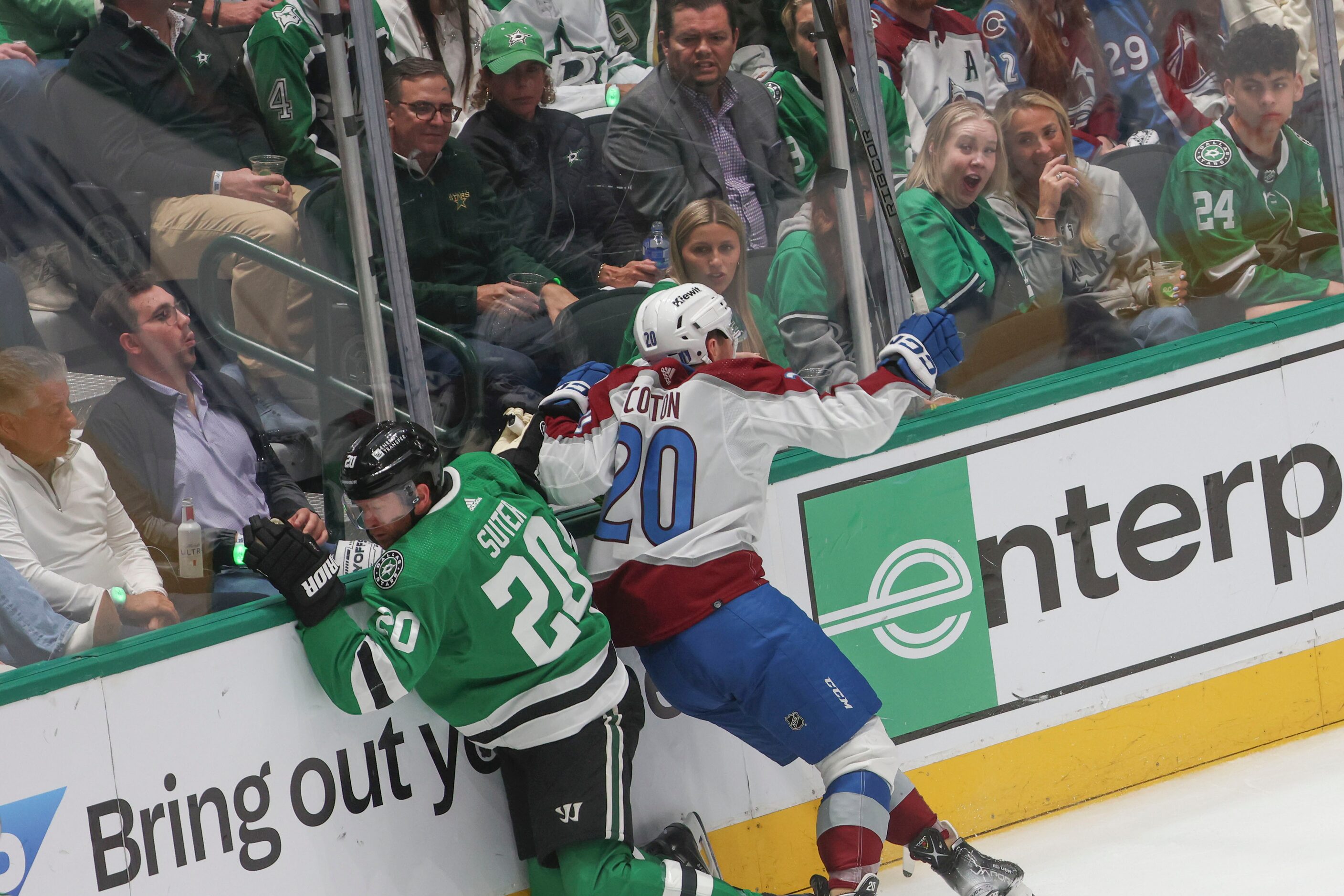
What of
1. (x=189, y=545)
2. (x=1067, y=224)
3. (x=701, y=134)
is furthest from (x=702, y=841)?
(x=1067, y=224)

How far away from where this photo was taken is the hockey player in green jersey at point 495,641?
2.43m

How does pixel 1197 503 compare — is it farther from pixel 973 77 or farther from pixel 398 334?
pixel 398 334

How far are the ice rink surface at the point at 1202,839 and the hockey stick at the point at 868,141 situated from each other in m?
1.22

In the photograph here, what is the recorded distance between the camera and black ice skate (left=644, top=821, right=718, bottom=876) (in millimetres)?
2826

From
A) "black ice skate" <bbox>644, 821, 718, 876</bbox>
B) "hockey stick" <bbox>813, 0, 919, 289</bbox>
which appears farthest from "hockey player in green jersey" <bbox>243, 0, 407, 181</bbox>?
"black ice skate" <bbox>644, 821, 718, 876</bbox>

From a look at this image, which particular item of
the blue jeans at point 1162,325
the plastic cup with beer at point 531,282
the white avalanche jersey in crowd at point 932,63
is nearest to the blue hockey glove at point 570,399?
the plastic cup with beer at point 531,282

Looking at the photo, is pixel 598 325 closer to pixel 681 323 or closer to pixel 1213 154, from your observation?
pixel 681 323

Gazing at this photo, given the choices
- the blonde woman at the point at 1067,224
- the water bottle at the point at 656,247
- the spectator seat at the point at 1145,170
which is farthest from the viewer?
the spectator seat at the point at 1145,170

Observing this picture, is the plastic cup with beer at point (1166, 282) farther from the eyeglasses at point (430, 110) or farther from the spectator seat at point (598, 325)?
the eyeglasses at point (430, 110)

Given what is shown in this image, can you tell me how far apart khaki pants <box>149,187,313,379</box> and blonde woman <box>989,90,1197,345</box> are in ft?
5.28

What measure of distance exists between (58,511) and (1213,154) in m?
2.80

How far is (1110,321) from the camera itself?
3.45 m

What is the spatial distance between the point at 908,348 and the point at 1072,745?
105 centimetres

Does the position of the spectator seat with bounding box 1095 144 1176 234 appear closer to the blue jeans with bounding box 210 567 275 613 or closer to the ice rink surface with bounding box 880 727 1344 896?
the ice rink surface with bounding box 880 727 1344 896
